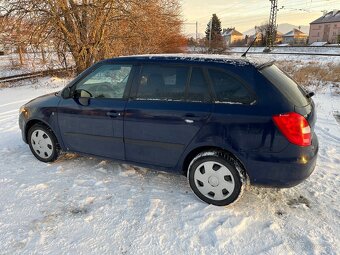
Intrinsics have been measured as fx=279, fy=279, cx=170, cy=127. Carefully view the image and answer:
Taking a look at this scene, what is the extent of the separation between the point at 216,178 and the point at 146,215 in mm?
903

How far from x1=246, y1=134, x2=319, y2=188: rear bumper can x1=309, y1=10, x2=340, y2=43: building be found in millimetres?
84778

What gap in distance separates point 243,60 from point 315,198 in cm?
191

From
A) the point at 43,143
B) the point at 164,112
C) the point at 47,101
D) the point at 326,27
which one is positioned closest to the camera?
the point at 164,112

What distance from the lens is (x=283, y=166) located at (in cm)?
293

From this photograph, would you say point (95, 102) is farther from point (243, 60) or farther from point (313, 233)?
point (313, 233)

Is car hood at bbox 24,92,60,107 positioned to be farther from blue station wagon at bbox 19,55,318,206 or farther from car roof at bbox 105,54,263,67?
car roof at bbox 105,54,263,67

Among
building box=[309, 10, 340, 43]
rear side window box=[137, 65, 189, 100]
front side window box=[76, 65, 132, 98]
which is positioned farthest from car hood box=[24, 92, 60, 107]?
building box=[309, 10, 340, 43]

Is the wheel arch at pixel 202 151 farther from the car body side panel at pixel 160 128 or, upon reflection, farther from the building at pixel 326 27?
the building at pixel 326 27

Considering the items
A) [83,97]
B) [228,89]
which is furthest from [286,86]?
[83,97]

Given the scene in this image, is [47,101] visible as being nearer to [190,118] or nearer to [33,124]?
[33,124]

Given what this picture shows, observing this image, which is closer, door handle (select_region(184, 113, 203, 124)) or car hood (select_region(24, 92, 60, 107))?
door handle (select_region(184, 113, 203, 124))

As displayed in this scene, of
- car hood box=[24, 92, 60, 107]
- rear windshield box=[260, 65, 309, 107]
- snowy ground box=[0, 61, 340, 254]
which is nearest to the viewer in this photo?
snowy ground box=[0, 61, 340, 254]

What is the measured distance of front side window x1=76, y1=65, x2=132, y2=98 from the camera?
3.74 meters

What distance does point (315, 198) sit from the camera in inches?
135
